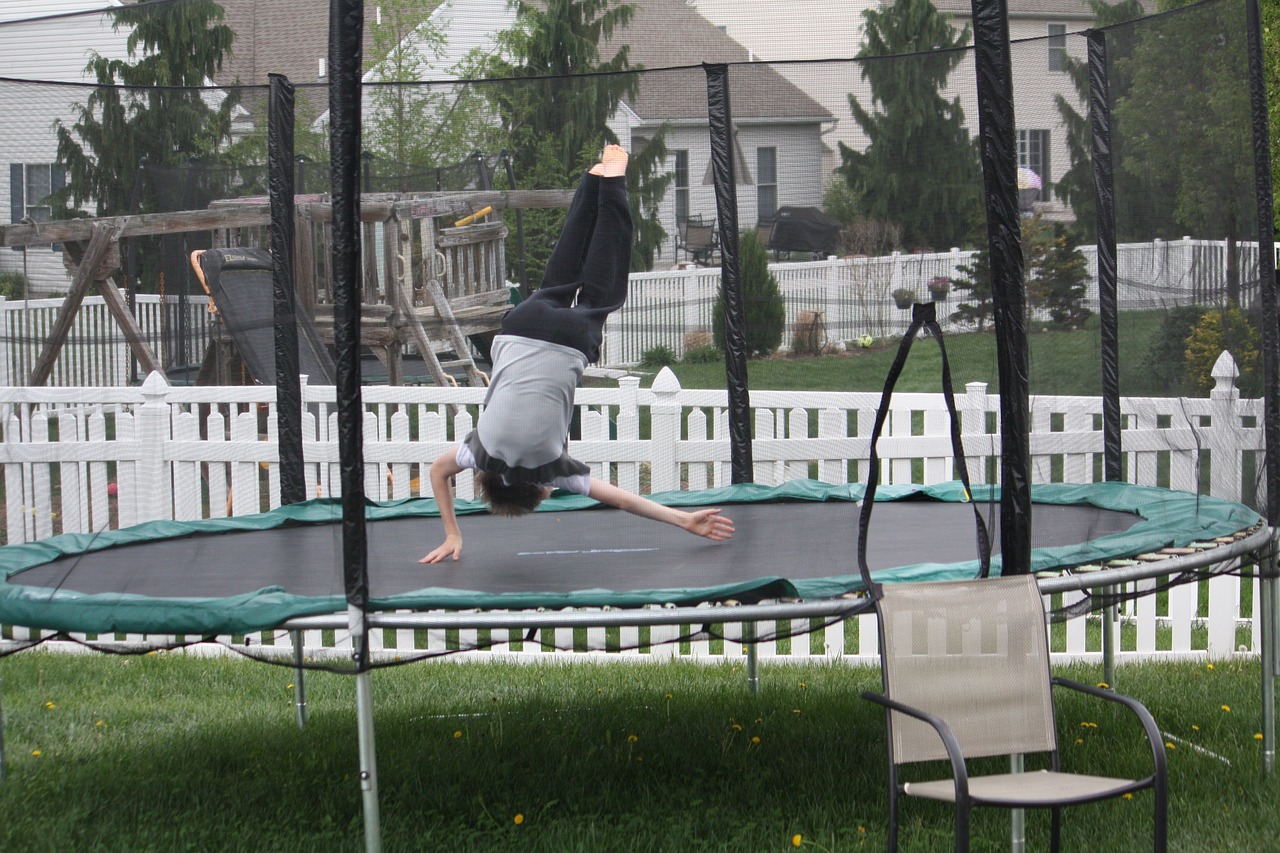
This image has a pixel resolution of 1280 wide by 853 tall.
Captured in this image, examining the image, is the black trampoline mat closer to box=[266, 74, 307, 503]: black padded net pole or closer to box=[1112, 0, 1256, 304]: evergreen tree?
box=[266, 74, 307, 503]: black padded net pole

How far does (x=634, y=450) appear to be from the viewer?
4.38 m

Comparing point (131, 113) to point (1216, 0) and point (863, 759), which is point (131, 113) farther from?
point (1216, 0)

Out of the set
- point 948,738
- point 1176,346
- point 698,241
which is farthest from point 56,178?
point 1176,346

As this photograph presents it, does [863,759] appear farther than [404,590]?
Yes

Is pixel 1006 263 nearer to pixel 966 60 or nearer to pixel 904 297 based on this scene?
pixel 904 297

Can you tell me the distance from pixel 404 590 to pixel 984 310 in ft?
4.64

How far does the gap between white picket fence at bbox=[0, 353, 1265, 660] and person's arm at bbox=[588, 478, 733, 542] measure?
0.58 meters

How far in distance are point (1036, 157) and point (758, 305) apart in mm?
1047

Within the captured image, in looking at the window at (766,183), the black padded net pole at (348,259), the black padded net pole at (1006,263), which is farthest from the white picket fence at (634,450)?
the black padded net pole at (348,259)

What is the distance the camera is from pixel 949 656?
2438 millimetres

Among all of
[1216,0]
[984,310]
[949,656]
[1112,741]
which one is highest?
[1216,0]

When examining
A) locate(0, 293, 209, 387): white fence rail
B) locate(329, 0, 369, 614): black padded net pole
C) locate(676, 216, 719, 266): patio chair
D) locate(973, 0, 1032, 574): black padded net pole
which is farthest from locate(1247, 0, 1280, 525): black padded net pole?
locate(0, 293, 209, 387): white fence rail

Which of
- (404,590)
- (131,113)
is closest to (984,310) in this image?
(404,590)

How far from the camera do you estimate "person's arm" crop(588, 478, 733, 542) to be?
3182mm
